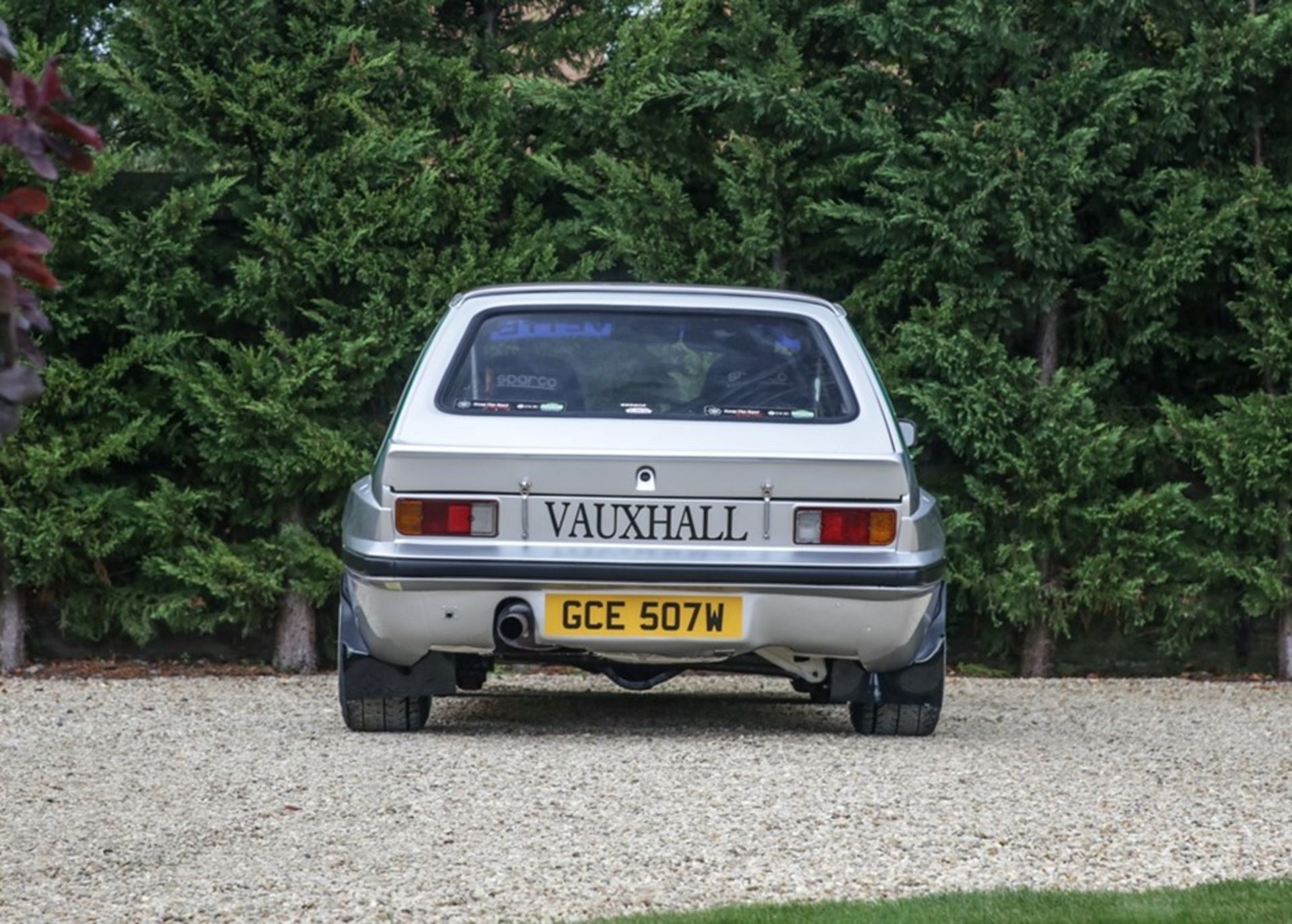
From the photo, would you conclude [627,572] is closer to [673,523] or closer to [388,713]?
[673,523]

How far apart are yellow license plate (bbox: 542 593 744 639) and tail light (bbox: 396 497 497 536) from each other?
346mm

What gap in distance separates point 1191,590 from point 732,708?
294 centimetres

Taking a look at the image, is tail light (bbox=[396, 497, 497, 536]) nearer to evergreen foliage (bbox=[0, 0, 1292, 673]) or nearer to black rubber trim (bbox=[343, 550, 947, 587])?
black rubber trim (bbox=[343, 550, 947, 587])

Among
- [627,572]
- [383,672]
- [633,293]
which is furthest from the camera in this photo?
[633,293]

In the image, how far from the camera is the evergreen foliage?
1043 cm

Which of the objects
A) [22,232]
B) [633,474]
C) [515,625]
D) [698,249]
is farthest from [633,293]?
[22,232]

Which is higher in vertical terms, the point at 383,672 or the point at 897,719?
the point at 383,672

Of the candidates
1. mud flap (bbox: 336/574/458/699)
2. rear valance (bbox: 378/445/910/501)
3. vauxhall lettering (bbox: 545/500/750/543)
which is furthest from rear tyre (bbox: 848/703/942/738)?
mud flap (bbox: 336/574/458/699)

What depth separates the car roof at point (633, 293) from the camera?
779 cm

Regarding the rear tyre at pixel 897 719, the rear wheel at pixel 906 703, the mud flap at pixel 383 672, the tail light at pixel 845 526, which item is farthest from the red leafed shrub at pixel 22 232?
the rear tyre at pixel 897 719

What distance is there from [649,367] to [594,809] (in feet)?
7.10

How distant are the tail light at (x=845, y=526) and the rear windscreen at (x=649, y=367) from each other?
45 cm

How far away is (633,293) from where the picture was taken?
25.7 feet

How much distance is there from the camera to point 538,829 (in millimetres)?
5676
